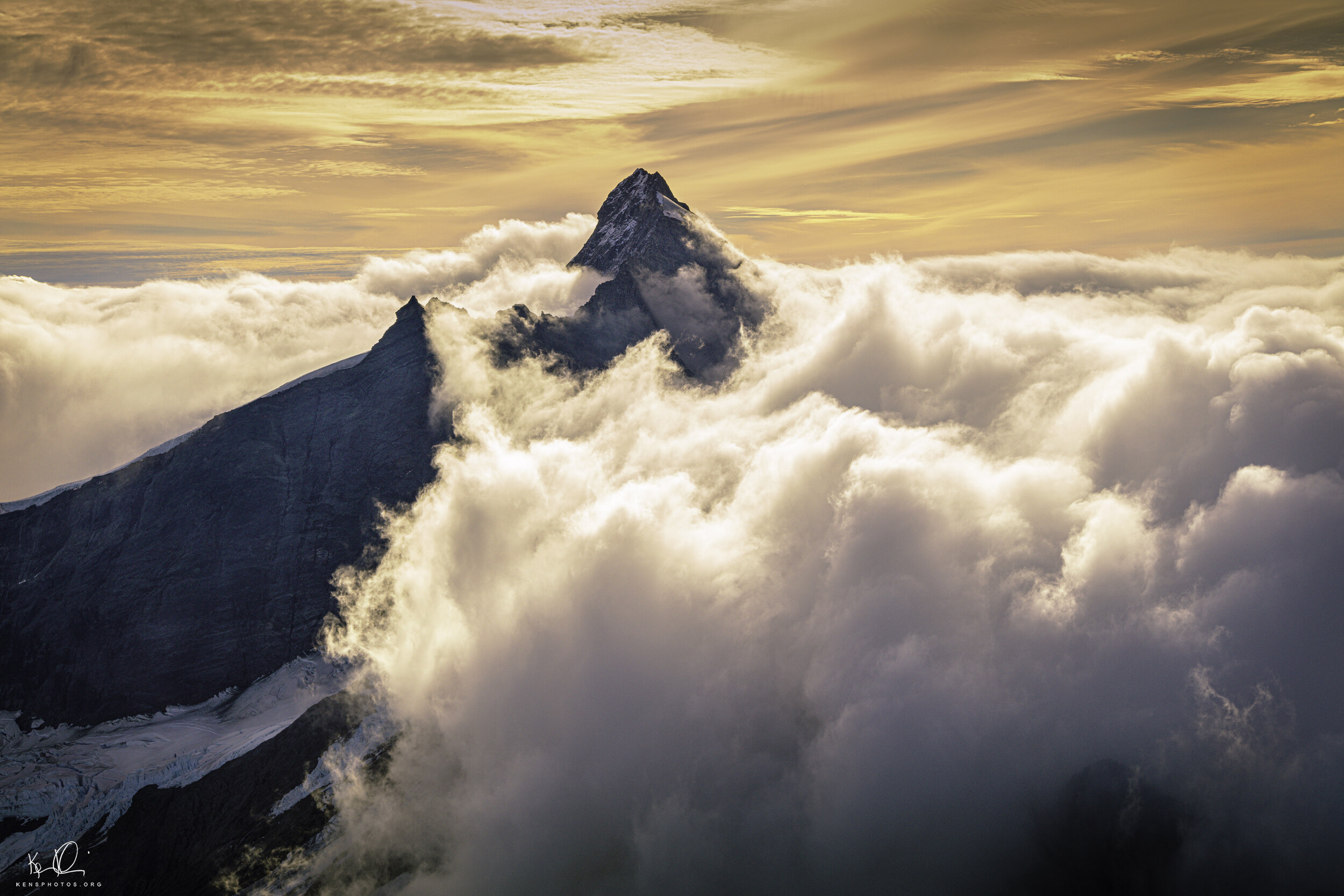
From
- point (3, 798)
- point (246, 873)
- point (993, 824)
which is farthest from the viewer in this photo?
point (993, 824)

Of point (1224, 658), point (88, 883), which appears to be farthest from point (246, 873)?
point (1224, 658)

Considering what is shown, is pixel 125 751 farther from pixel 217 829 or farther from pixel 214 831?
pixel 217 829

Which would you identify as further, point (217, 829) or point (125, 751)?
point (125, 751)

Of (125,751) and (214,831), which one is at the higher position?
(125,751)

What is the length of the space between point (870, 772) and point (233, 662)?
168 meters

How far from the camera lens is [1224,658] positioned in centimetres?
17525

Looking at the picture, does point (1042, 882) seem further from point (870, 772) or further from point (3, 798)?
point (3, 798)
